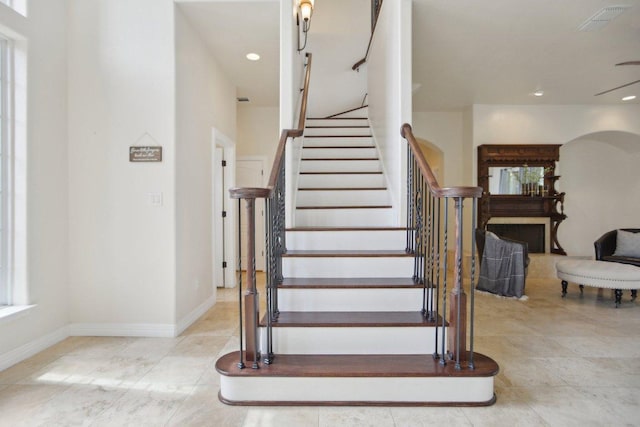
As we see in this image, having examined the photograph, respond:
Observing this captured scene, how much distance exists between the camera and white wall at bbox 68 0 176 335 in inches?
125

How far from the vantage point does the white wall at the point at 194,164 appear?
131 inches

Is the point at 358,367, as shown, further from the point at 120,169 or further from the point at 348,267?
the point at 120,169

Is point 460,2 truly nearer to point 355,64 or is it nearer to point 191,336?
point 355,64

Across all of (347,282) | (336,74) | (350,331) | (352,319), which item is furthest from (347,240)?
(336,74)

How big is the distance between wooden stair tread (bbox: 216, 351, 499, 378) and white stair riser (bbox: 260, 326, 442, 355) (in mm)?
44

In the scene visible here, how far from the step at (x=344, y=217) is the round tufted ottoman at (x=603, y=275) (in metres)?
2.74

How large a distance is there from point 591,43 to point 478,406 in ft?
13.5

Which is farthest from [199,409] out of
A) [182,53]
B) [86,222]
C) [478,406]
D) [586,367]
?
[182,53]

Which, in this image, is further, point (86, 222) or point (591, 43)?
point (591, 43)

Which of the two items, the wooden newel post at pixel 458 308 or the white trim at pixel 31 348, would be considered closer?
the wooden newel post at pixel 458 308

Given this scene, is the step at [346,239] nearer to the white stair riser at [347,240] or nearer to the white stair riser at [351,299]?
the white stair riser at [347,240]

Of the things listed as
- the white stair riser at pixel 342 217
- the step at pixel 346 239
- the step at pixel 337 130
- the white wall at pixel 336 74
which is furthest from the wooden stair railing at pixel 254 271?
the white wall at pixel 336 74

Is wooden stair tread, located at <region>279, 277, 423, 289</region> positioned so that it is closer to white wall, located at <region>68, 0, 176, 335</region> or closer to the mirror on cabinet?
white wall, located at <region>68, 0, 176, 335</region>

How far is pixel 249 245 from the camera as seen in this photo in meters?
2.11
